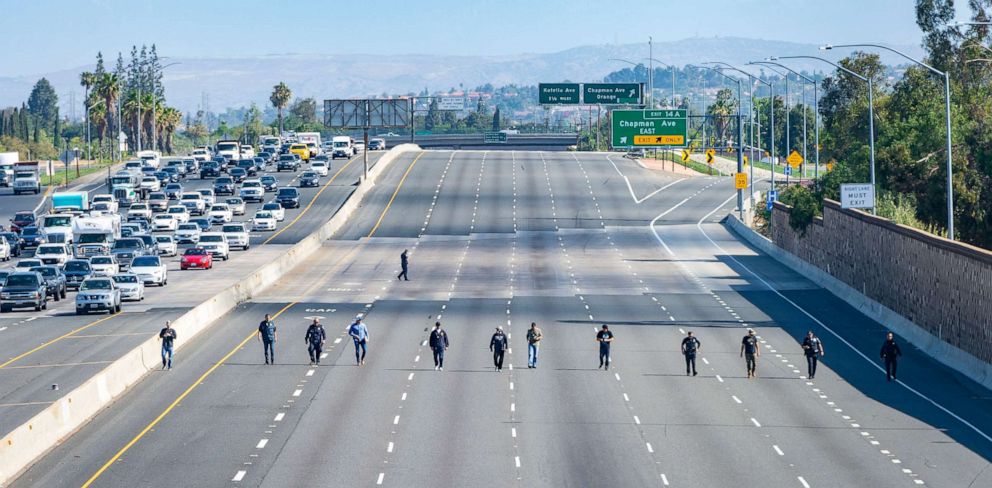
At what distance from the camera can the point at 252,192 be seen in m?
113

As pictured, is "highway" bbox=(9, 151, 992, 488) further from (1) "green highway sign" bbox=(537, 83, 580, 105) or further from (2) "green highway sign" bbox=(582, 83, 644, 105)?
(1) "green highway sign" bbox=(537, 83, 580, 105)

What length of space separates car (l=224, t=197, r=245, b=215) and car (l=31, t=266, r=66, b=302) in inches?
1671

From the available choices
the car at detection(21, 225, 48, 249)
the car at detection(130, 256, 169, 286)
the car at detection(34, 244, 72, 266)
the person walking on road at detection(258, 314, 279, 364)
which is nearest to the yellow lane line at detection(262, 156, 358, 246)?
the car at detection(21, 225, 48, 249)

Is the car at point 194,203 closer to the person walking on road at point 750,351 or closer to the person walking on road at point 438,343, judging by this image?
the person walking on road at point 438,343

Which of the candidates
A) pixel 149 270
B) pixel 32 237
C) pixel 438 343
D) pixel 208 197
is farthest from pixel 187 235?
pixel 438 343

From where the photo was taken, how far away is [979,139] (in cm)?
6894

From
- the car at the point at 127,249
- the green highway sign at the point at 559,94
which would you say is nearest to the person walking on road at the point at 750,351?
the car at the point at 127,249

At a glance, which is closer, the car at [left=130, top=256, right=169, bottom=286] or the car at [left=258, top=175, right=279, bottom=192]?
the car at [left=130, top=256, right=169, bottom=286]

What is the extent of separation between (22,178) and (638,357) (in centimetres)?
9180

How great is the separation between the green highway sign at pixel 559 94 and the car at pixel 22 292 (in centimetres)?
7642

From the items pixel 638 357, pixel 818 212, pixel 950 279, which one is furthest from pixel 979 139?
pixel 638 357

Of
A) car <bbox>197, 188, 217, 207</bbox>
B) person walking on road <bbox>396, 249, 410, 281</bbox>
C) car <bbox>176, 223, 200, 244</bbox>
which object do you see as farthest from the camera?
car <bbox>197, 188, 217, 207</bbox>

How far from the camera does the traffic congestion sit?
2365 inches

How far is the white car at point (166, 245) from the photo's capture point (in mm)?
80938
